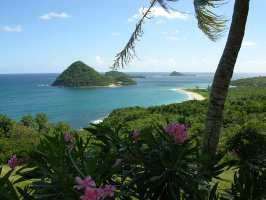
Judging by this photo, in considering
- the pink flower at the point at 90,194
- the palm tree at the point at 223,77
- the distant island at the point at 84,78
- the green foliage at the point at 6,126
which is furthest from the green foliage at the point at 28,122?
the distant island at the point at 84,78

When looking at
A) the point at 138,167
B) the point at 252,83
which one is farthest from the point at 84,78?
the point at 138,167

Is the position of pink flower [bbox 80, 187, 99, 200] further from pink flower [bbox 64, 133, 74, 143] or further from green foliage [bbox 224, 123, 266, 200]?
pink flower [bbox 64, 133, 74, 143]

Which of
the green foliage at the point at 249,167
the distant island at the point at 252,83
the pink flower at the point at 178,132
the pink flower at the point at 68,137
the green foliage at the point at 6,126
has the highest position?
the pink flower at the point at 178,132

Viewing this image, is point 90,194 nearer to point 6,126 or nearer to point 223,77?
point 223,77

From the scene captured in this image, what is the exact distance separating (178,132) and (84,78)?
15107 centimetres

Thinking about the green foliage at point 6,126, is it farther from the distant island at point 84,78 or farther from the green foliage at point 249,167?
the distant island at point 84,78

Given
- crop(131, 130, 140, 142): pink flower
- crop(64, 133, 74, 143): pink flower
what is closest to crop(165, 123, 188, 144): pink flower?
crop(131, 130, 140, 142): pink flower

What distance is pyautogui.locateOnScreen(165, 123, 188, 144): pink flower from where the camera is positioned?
295 cm

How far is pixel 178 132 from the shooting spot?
2.96m

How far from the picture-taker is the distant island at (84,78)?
151 meters

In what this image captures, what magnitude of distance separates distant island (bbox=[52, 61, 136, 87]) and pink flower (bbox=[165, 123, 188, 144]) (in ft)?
480

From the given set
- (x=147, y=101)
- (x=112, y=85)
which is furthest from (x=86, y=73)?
(x=147, y=101)

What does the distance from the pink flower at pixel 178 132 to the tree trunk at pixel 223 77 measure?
4.65ft

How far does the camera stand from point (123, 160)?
3037 mm
